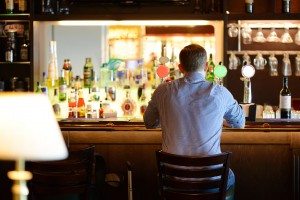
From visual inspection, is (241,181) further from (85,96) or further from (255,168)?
(85,96)

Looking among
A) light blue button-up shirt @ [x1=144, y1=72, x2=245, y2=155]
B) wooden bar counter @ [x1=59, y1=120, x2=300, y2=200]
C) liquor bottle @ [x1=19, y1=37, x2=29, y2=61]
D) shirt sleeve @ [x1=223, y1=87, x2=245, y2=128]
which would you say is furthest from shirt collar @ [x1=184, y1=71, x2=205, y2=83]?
liquor bottle @ [x1=19, y1=37, x2=29, y2=61]

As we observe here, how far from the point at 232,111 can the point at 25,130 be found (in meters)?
2.04

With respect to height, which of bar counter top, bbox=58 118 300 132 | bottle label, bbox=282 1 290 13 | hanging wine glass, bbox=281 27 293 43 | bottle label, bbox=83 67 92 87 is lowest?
bar counter top, bbox=58 118 300 132

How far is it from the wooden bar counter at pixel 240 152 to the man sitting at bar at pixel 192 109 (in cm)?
124

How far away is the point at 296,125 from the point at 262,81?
3.50 ft

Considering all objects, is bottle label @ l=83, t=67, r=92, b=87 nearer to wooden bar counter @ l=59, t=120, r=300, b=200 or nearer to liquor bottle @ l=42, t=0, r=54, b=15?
liquor bottle @ l=42, t=0, r=54, b=15

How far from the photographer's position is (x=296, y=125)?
5.00 m

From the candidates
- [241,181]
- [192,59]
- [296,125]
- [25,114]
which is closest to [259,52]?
[296,125]

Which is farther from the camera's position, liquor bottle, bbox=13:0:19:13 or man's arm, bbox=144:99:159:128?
liquor bottle, bbox=13:0:19:13

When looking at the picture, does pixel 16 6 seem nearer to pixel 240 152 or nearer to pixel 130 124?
pixel 130 124

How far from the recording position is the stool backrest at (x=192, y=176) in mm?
3455

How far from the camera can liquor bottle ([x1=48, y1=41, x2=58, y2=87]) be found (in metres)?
5.89

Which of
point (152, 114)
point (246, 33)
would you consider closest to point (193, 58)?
point (152, 114)

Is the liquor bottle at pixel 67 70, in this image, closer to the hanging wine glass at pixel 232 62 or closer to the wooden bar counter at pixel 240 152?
the wooden bar counter at pixel 240 152
